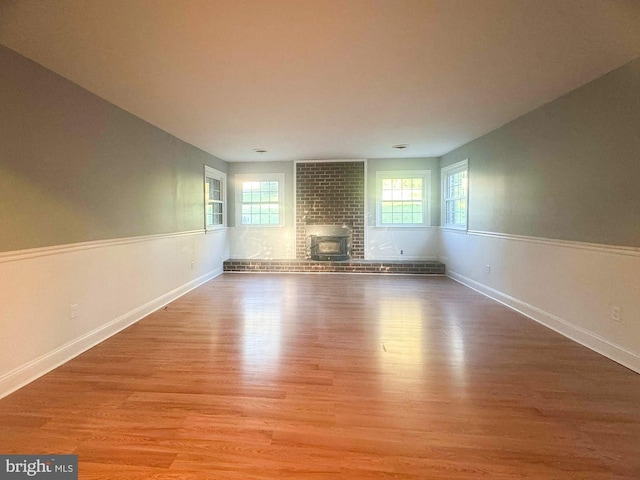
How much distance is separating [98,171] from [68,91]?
678mm

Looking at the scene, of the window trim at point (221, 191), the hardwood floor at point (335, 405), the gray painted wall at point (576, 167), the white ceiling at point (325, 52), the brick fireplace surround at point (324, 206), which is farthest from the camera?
the brick fireplace surround at point (324, 206)

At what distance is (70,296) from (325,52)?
2.77 m

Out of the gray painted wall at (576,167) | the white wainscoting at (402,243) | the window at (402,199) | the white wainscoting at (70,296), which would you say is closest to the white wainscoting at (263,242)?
the white wainscoting at (402,243)

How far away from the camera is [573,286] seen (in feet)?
9.73

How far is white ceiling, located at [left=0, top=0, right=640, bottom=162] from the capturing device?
1.75 metres

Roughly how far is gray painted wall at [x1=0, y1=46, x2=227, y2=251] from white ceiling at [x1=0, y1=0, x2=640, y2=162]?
0.61 ft

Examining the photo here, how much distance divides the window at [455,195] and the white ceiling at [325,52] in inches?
72.1

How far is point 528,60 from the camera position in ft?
7.63

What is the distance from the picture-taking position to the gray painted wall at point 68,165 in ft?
7.00

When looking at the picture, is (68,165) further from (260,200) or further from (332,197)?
(332,197)

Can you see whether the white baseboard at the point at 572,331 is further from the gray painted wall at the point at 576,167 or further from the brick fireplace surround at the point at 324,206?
the brick fireplace surround at the point at 324,206

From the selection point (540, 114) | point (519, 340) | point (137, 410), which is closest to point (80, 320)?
point (137, 410)

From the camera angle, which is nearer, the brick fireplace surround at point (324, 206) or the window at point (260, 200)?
the brick fireplace surround at point (324, 206)

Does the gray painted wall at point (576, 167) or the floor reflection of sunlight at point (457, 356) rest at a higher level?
the gray painted wall at point (576, 167)
